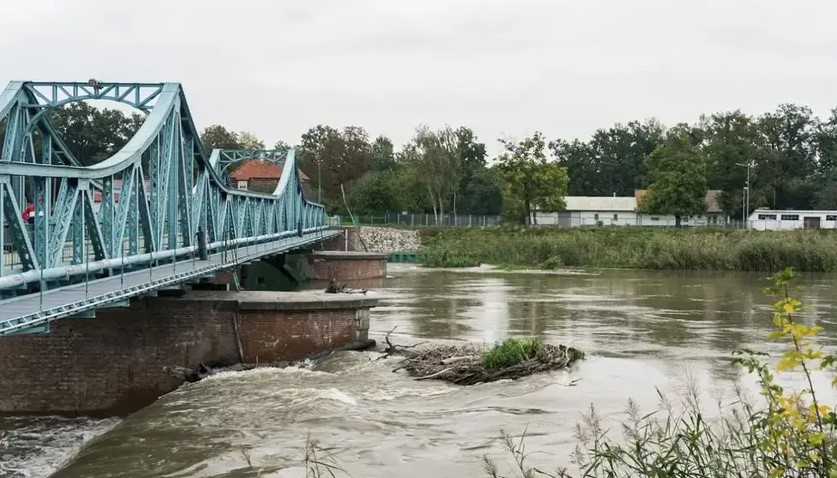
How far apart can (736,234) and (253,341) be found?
173 ft

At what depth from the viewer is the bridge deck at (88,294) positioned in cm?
1154

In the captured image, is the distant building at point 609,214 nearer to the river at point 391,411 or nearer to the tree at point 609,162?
the tree at point 609,162

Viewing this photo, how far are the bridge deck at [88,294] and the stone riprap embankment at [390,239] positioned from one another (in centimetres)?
4753

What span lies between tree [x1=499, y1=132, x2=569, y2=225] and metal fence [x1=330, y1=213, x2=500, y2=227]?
611 cm

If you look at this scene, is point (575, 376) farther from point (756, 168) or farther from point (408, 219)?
point (756, 168)

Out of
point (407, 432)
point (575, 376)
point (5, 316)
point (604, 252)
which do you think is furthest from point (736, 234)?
point (5, 316)

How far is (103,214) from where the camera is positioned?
1720cm

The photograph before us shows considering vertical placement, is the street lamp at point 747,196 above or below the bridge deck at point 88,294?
above

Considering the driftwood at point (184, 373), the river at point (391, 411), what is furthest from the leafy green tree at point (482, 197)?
the driftwood at point (184, 373)

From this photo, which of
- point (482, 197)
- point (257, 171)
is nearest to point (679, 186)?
point (482, 197)

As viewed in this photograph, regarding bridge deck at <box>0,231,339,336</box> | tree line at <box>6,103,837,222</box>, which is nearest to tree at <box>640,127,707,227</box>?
tree line at <box>6,103,837,222</box>

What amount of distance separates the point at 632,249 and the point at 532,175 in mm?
20131

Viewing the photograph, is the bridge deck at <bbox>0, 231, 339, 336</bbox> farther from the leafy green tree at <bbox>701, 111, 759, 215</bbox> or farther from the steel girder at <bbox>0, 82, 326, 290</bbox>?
the leafy green tree at <bbox>701, 111, 759, 215</bbox>

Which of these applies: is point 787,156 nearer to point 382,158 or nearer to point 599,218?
point 599,218
